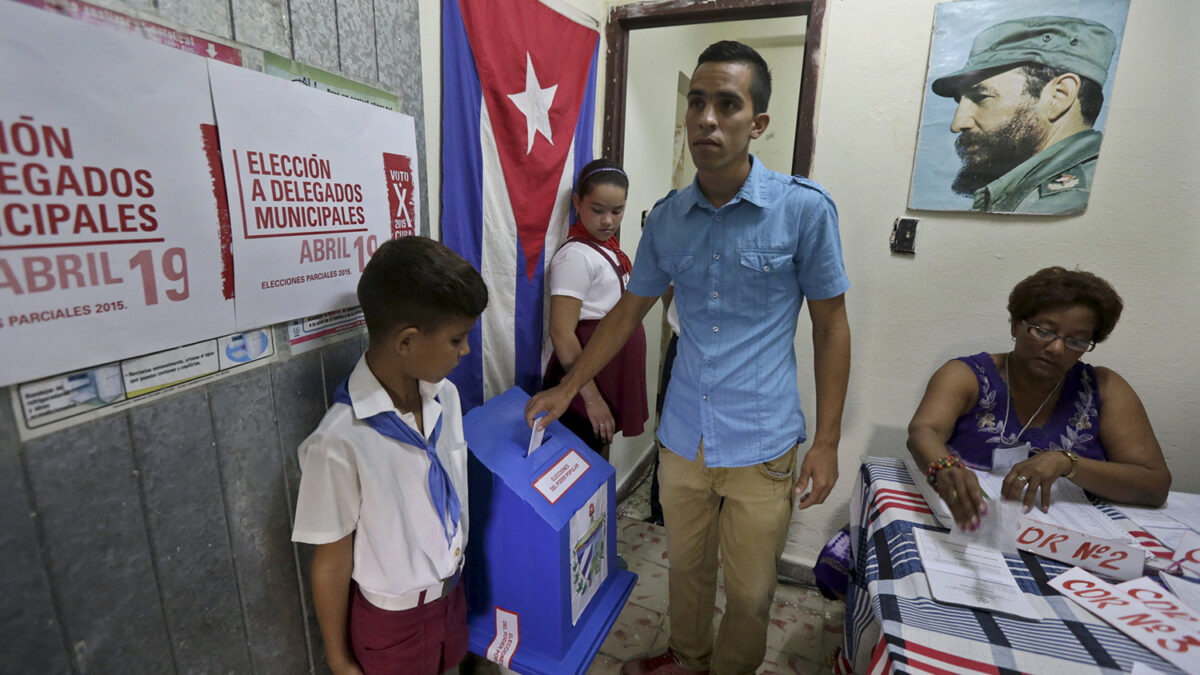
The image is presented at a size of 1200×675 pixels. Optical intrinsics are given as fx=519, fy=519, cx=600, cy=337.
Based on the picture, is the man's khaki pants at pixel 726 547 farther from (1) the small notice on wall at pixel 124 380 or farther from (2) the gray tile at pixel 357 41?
(2) the gray tile at pixel 357 41

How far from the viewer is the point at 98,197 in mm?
633

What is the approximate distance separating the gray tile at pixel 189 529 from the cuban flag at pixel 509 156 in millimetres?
650

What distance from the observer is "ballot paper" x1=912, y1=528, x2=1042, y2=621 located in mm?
875

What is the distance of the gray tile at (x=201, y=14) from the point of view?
703 mm

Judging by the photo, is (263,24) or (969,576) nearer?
(263,24)

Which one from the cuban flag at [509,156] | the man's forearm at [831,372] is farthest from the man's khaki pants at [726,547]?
the cuban flag at [509,156]

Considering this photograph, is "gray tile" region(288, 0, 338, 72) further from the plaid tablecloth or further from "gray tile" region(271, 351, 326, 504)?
the plaid tablecloth

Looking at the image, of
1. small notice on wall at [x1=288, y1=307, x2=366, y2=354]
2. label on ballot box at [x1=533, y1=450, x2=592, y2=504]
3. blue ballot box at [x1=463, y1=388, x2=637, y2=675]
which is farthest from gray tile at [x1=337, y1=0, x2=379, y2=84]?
label on ballot box at [x1=533, y1=450, x2=592, y2=504]

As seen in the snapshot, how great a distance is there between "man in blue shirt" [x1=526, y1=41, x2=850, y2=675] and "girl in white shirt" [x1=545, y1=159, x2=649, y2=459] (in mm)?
281

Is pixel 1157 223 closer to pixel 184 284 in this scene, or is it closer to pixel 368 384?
pixel 368 384

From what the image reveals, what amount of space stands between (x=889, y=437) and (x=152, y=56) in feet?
7.27

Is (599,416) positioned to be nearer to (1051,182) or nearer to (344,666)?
(344,666)

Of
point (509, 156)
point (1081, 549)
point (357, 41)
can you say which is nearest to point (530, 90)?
point (509, 156)

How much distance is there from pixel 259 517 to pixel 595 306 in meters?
1.08
